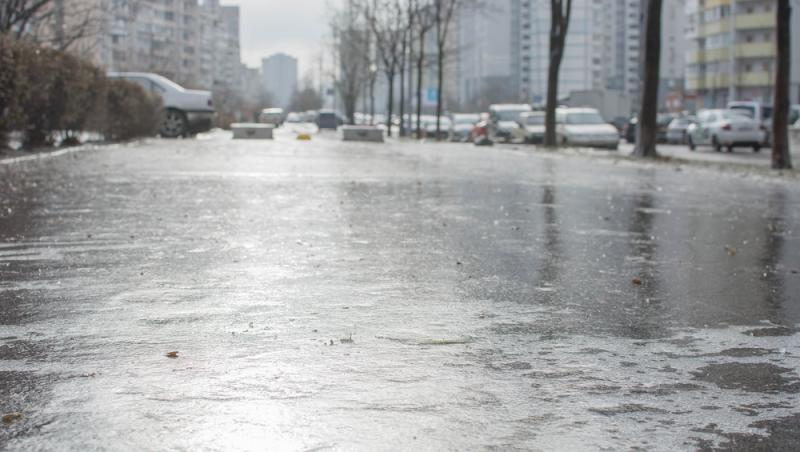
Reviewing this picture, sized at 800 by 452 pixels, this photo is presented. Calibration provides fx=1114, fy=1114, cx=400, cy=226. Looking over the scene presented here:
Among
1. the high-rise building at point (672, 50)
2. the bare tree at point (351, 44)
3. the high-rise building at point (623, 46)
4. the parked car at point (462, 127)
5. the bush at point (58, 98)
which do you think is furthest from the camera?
the high-rise building at point (623, 46)

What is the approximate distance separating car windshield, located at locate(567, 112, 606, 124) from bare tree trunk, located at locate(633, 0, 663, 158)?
38.9ft

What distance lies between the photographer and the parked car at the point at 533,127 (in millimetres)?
43844

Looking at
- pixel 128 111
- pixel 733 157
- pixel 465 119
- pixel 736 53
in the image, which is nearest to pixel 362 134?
pixel 128 111

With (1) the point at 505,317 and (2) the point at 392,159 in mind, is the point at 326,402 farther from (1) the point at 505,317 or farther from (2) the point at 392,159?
(2) the point at 392,159

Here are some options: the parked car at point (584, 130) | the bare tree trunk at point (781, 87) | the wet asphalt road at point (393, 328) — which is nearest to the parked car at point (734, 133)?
the parked car at point (584, 130)

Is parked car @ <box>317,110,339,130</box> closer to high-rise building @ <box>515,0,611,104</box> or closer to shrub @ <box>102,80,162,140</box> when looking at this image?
shrub @ <box>102,80,162,140</box>

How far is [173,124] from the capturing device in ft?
116

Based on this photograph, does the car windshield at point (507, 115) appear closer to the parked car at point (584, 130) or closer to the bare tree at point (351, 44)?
the parked car at point (584, 130)

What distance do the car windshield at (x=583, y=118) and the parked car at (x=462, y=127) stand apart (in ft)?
49.7

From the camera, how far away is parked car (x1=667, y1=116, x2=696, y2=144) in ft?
155

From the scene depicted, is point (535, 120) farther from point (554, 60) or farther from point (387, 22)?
point (387, 22)

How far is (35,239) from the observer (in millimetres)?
9125

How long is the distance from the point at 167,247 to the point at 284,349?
3.86 m

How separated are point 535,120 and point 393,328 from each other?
131 ft
